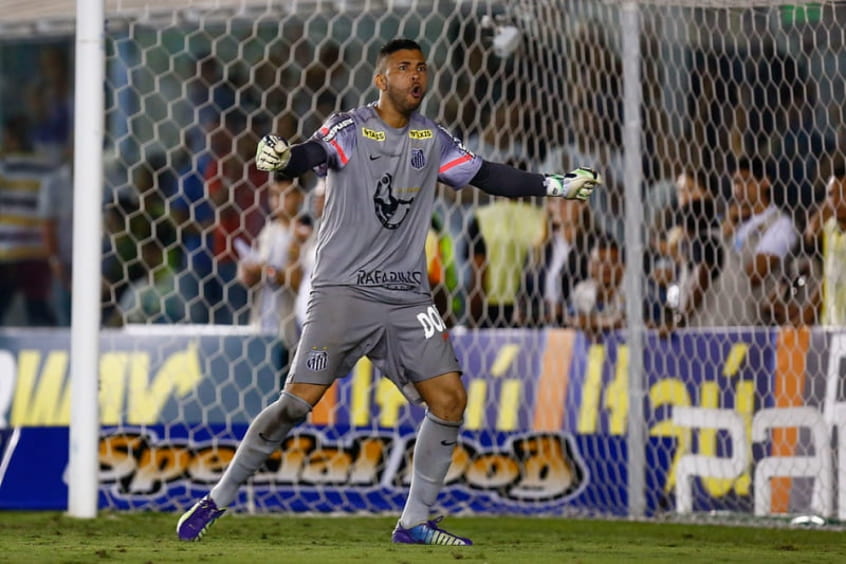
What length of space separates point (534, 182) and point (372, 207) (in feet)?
2.35

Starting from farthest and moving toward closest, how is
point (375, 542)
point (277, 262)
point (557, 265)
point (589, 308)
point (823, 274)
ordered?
point (277, 262) → point (557, 265) → point (589, 308) → point (823, 274) → point (375, 542)

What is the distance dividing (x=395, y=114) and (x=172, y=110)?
595 centimetres

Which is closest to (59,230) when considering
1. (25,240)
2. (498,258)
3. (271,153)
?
(25,240)

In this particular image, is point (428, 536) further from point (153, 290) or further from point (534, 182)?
point (153, 290)

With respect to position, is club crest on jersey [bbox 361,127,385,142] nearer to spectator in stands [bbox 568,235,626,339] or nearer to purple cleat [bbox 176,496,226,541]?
purple cleat [bbox 176,496,226,541]

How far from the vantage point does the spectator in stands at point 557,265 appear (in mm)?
9562

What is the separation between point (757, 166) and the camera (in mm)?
9227

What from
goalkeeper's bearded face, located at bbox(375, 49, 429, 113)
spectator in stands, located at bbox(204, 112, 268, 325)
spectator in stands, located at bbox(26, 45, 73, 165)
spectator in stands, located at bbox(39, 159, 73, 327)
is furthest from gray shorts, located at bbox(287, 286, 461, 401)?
spectator in stands, located at bbox(26, 45, 73, 165)

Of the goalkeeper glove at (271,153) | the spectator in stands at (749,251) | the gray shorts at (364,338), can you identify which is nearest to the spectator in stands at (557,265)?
the spectator in stands at (749,251)

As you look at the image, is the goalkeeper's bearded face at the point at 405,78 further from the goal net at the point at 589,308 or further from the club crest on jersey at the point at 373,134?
the goal net at the point at 589,308

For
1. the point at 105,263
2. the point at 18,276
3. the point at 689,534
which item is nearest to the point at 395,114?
the point at 689,534

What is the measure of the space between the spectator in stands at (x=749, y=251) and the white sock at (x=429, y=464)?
11.0 ft

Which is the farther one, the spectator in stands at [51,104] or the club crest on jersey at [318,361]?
the spectator in stands at [51,104]

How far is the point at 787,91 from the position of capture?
9.04m
